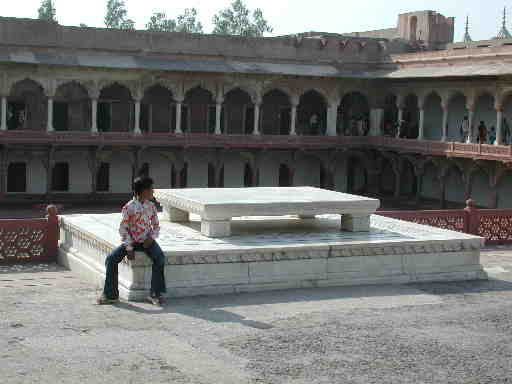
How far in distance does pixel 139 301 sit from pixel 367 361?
3342 mm

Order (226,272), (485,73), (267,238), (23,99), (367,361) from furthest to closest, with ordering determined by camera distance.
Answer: (23,99), (485,73), (267,238), (226,272), (367,361)

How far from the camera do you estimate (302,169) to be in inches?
1419

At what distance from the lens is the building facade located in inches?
1208

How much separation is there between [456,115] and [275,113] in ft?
23.5

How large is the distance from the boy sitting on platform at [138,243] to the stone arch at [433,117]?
2447 centimetres

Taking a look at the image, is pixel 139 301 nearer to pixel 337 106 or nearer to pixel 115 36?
pixel 115 36

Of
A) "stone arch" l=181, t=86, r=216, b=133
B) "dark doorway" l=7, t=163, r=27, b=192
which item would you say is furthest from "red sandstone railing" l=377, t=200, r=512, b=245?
"dark doorway" l=7, t=163, r=27, b=192

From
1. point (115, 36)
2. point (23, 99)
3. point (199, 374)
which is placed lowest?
point (199, 374)

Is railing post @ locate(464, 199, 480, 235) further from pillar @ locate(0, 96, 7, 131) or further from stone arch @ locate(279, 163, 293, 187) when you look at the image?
stone arch @ locate(279, 163, 293, 187)

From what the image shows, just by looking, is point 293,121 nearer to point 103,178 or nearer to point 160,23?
point 103,178

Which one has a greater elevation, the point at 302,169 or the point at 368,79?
the point at 368,79

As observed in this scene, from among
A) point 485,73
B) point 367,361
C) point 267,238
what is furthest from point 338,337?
point 485,73

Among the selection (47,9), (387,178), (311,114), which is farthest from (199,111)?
(47,9)

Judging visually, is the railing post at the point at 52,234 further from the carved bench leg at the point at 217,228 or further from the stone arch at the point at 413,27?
the stone arch at the point at 413,27
